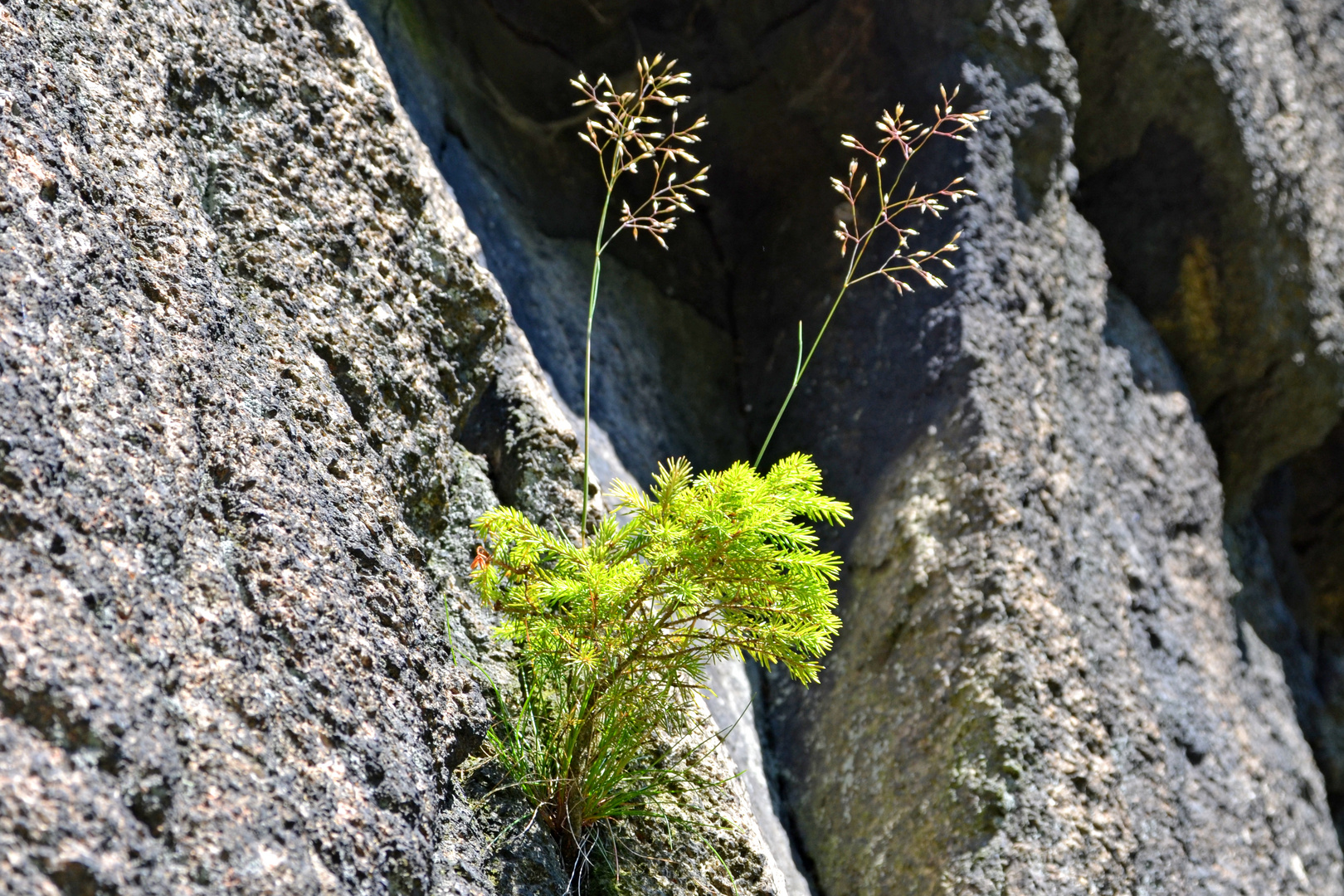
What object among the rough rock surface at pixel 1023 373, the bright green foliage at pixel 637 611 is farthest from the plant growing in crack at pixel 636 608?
the rough rock surface at pixel 1023 373

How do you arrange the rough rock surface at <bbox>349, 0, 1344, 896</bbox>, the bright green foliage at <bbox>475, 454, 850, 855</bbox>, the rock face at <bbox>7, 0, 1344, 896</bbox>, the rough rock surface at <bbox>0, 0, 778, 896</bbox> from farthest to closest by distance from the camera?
the rough rock surface at <bbox>349, 0, 1344, 896</bbox> → the bright green foliage at <bbox>475, 454, 850, 855</bbox> → the rock face at <bbox>7, 0, 1344, 896</bbox> → the rough rock surface at <bbox>0, 0, 778, 896</bbox>

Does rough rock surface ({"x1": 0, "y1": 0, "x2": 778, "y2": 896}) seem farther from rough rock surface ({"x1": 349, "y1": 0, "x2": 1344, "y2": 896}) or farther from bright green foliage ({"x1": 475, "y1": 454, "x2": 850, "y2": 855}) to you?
rough rock surface ({"x1": 349, "y1": 0, "x2": 1344, "y2": 896})

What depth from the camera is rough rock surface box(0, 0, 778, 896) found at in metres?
0.98

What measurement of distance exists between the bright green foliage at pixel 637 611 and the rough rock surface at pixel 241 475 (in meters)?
0.10

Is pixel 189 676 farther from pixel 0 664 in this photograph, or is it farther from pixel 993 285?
pixel 993 285

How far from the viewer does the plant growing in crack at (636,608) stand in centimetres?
132

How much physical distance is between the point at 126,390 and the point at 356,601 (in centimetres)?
36

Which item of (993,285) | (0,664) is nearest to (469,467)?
(0,664)

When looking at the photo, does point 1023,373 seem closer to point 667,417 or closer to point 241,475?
point 667,417

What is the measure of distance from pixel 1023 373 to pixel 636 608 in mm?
→ 1352

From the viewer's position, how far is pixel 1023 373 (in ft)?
7.73

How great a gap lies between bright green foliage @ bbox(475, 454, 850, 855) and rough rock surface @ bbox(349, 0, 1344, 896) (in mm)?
768

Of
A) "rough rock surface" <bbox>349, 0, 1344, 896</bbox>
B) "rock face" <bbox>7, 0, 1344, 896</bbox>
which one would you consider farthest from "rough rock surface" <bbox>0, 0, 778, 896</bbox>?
"rough rock surface" <bbox>349, 0, 1344, 896</bbox>

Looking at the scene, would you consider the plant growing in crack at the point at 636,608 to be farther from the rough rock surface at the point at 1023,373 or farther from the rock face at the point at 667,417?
the rough rock surface at the point at 1023,373
